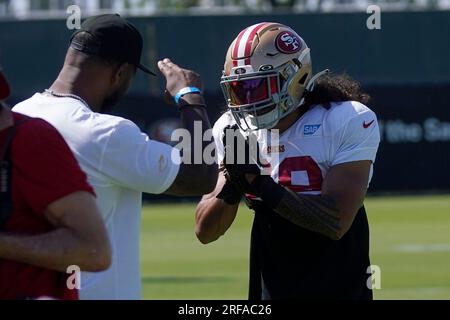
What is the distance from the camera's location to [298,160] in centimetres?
542

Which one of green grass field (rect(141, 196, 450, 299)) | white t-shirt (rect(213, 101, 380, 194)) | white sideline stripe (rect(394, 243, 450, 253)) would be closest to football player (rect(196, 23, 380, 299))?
white t-shirt (rect(213, 101, 380, 194))

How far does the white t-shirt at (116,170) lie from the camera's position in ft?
14.6

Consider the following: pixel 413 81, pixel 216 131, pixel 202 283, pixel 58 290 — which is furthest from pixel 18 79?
pixel 58 290

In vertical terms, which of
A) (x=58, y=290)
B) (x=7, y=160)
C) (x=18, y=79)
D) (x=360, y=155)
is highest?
(x=18, y=79)

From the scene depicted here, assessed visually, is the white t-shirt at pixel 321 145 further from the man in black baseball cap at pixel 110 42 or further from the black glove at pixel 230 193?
the man in black baseball cap at pixel 110 42

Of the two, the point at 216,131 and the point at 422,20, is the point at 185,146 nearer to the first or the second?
the point at 216,131

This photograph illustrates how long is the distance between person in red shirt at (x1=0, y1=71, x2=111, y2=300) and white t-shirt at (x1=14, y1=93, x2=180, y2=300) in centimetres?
56

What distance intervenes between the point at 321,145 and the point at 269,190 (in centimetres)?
44

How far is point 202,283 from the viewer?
12.7m

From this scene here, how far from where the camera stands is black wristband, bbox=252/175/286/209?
5082 mm

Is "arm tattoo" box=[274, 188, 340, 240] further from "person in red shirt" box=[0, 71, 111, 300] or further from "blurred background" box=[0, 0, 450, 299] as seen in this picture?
"blurred background" box=[0, 0, 450, 299]

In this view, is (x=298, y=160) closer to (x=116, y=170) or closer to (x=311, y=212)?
(x=311, y=212)
